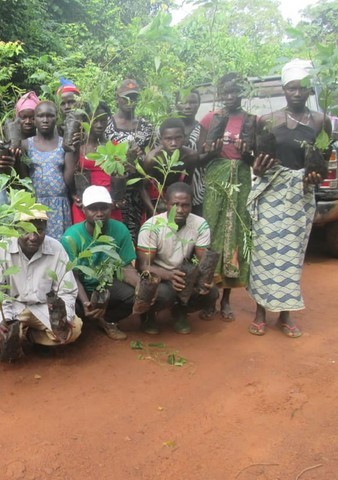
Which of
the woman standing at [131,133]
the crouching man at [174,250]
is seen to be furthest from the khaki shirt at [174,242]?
the woman standing at [131,133]

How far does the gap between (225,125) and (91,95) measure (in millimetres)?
966

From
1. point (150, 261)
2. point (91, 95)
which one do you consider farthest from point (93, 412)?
point (91, 95)

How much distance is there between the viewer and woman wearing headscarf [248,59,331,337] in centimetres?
345

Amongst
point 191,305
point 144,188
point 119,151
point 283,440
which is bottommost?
point 283,440

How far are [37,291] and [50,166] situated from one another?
3.08 feet

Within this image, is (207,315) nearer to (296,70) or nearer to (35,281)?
(35,281)

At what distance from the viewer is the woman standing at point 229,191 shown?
365 cm

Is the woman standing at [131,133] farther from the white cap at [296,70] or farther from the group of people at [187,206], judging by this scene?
the white cap at [296,70]

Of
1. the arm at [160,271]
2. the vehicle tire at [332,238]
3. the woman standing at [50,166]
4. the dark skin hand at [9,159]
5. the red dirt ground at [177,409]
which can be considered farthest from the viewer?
the vehicle tire at [332,238]

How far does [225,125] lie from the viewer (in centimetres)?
356

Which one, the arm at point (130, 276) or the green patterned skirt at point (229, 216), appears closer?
the arm at point (130, 276)

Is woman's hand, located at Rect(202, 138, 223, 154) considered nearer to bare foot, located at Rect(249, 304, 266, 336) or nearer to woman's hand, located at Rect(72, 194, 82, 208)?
woman's hand, located at Rect(72, 194, 82, 208)

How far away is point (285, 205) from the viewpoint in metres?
3.54

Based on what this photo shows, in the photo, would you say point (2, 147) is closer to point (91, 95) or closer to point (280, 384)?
point (91, 95)
